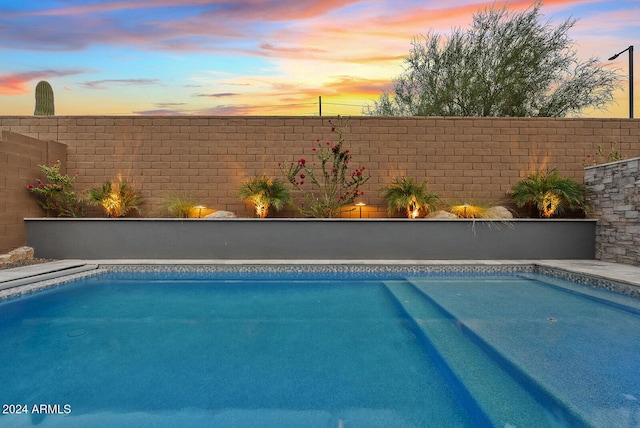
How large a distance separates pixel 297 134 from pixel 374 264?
3.03m

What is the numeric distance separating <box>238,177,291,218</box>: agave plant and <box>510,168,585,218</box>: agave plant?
14.3 feet

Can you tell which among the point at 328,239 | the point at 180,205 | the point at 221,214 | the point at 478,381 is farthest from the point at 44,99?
the point at 478,381

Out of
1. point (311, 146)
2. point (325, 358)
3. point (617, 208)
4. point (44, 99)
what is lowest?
point (325, 358)

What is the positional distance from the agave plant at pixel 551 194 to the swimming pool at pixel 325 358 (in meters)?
2.35

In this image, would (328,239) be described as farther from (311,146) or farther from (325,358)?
(325,358)

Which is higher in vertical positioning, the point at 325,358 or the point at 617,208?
the point at 617,208

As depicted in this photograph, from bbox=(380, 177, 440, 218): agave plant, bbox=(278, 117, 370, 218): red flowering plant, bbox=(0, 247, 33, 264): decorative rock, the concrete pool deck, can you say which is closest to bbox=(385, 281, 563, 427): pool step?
the concrete pool deck

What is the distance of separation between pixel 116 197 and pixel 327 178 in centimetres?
388

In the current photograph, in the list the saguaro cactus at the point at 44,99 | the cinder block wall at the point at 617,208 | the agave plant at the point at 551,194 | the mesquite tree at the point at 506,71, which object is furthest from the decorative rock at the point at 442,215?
the saguaro cactus at the point at 44,99

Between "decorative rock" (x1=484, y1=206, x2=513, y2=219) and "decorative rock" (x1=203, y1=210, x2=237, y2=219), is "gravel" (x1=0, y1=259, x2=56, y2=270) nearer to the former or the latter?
"decorative rock" (x1=203, y1=210, x2=237, y2=219)

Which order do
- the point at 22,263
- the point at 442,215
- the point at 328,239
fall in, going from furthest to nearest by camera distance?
1. the point at 442,215
2. the point at 328,239
3. the point at 22,263

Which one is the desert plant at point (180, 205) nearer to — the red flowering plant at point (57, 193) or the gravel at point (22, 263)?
the red flowering plant at point (57, 193)

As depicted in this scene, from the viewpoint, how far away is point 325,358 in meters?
2.48

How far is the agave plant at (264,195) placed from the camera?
6328mm
